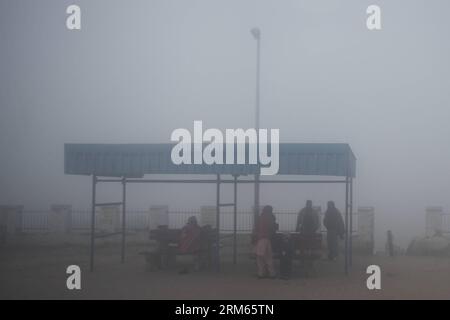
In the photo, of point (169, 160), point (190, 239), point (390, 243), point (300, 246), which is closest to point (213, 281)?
point (190, 239)

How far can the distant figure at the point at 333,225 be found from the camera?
13992 millimetres

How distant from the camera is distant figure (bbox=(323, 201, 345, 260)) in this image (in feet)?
45.9

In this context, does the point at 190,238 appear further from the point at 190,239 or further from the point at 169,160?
the point at 169,160

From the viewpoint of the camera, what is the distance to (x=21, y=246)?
1739 centimetres

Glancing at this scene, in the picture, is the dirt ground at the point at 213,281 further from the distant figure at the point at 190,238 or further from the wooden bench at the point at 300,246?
the distant figure at the point at 190,238

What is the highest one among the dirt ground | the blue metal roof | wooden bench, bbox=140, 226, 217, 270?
the blue metal roof

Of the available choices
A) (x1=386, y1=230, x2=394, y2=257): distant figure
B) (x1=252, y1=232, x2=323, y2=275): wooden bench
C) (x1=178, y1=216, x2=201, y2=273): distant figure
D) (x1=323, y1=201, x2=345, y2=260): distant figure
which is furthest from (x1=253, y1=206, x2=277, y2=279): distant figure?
(x1=386, y1=230, x2=394, y2=257): distant figure

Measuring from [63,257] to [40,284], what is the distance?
14.4 ft

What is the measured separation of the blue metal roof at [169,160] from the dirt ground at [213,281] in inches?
74.8

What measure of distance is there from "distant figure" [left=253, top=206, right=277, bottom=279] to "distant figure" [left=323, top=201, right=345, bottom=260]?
2.86 meters

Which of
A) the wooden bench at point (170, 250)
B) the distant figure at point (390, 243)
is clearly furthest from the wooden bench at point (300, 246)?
the distant figure at point (390, 243)

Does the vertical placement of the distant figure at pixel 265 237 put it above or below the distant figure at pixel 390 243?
above

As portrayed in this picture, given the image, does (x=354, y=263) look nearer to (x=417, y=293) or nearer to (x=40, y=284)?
(x=417, y=293)

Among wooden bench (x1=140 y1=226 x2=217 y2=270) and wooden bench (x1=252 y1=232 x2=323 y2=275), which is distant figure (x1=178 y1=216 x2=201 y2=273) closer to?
wooden bench (x1=140 y1=226 x2=217 y2=270)
